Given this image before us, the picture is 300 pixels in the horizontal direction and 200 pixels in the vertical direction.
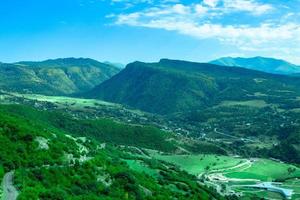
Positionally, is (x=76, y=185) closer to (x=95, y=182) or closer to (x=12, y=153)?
(x=95, y=182)

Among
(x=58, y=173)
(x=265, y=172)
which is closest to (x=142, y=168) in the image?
(x=58, y=173)

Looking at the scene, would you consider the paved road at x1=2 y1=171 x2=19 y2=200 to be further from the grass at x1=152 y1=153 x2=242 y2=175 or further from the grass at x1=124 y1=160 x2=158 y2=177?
the grass at x1=152 y1=153 x2=242 y2=175

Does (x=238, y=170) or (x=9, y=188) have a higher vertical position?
(x=9, y=188)

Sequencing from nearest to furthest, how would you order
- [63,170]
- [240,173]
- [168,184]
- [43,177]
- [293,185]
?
1. [43,177]
2. [63,170]
3. [168,184]
4. [293,185]
5. [240,173]

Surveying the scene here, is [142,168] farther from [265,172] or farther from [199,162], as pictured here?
[265,172]

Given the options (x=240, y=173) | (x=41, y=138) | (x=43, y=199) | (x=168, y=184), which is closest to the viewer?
(x=43, y=199)

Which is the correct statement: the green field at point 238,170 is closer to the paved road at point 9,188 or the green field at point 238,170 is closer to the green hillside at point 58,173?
the green hillside at point 58,173

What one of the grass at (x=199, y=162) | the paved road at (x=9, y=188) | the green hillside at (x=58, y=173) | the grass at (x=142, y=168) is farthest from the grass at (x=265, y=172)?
the paved road at (x=9, y=188)

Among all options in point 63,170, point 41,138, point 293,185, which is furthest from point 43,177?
point 293,185
